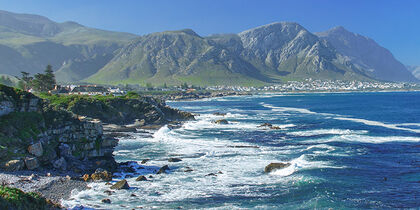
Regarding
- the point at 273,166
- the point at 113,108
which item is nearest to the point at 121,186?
the point at 273,166

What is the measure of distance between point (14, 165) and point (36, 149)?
2.90m

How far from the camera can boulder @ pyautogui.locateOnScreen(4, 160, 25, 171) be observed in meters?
31.2

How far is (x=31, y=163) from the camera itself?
3306cm

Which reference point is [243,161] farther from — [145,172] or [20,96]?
[20,96]

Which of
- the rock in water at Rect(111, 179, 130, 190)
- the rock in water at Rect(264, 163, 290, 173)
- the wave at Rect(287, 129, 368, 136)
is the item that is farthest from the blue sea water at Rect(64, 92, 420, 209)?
the rock in water at Rect(111, 179, 130, 190)

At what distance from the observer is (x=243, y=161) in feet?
139

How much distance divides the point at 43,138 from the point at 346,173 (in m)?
31.9

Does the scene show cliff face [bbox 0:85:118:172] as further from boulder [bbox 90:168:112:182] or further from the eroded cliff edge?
boulder [bbox 90:168:112:182]

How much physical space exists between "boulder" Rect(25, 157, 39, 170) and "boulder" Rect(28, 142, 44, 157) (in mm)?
693

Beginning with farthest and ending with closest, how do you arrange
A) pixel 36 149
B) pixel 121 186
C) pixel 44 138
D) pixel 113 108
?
pixel 113 108 < pixel 44 138 < pixel 36 149 < pixel 121 186

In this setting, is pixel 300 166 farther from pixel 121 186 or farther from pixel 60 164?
pixel 60 164

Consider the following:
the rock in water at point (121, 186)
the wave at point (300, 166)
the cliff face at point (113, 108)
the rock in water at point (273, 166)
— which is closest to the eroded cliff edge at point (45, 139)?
the rock in water at point (121, 186)

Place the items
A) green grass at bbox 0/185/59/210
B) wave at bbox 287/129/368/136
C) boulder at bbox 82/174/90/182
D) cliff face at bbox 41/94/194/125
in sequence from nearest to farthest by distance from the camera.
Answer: green grass at bbox 0/185/59/210 < boulder at bbox 82/174/90/182 < wave at bbox 287/129/368/136 < cliff face at bbox 41/94/194/125

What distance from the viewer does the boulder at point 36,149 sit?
33812mm
